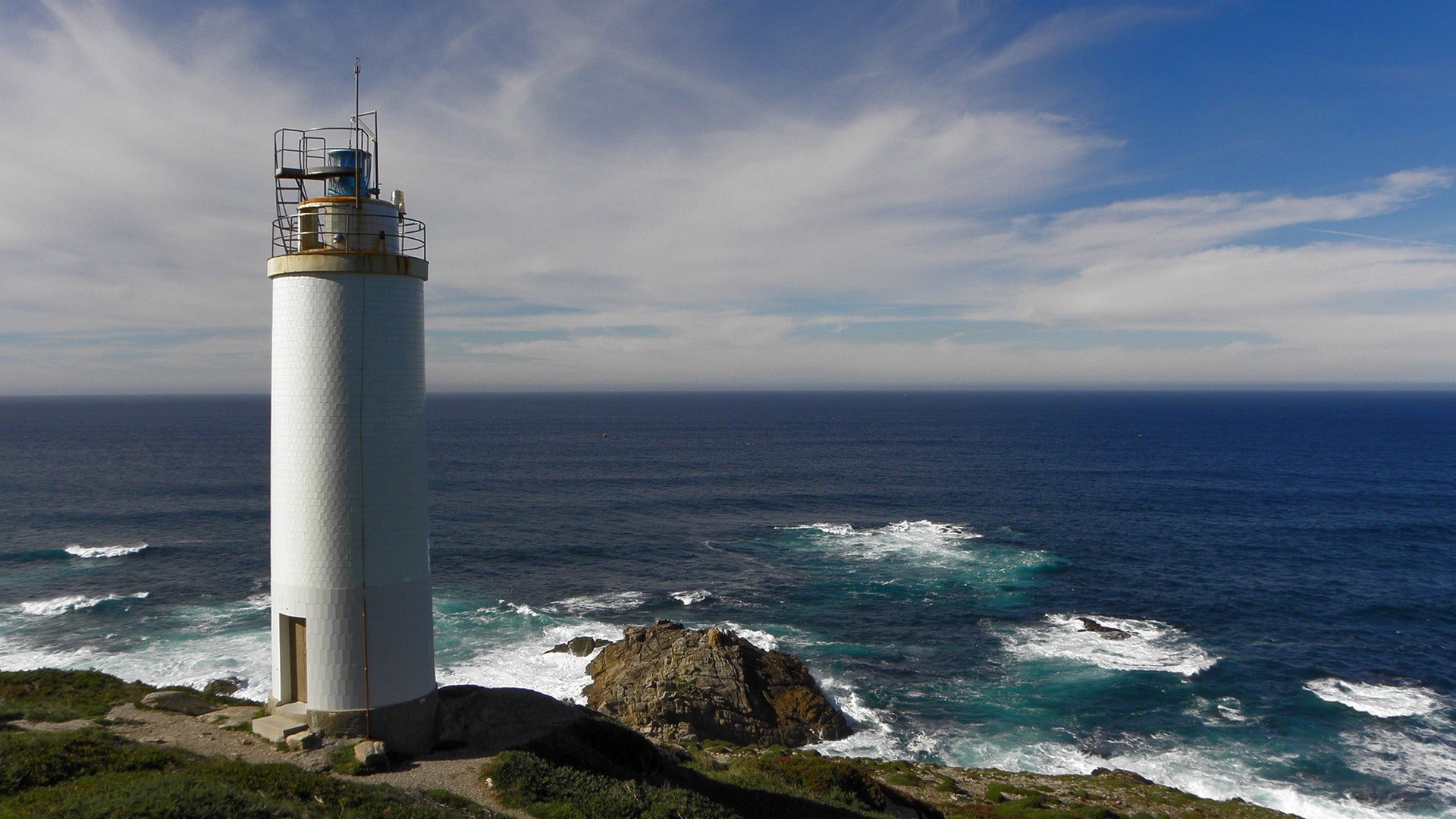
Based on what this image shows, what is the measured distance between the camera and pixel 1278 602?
1999 inches

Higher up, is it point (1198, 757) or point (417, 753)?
point (417, 753)

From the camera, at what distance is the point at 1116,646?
1693 inches

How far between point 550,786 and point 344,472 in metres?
7.27

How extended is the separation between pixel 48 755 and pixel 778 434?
16097 centimetres

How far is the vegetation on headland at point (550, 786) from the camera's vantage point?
39.4 ft

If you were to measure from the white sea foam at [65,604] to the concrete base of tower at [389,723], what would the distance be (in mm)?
41038

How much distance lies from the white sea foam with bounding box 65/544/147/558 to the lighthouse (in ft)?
180

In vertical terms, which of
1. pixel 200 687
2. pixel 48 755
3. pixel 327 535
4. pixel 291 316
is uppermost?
pixel 291 316

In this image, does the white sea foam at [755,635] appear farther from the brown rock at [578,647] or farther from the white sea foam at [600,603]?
the brown rock at [578,647]

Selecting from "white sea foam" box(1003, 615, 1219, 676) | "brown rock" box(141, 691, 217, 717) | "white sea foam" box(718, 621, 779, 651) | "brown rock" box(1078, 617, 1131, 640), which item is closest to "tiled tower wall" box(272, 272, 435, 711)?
"brown rock" box(141, 691, 217, 717)

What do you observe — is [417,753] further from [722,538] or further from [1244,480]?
[1244,480]

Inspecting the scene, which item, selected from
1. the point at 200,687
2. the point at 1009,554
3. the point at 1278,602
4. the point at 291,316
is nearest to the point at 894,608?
the point at 1009,554

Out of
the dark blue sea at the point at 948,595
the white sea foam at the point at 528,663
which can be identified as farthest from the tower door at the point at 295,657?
the dark blue sea at the point at 948,595

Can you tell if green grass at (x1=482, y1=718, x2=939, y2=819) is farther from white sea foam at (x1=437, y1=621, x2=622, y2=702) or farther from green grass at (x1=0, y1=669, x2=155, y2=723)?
white sea foam at (x1=437, y1=621, x2=622, y2=702)
